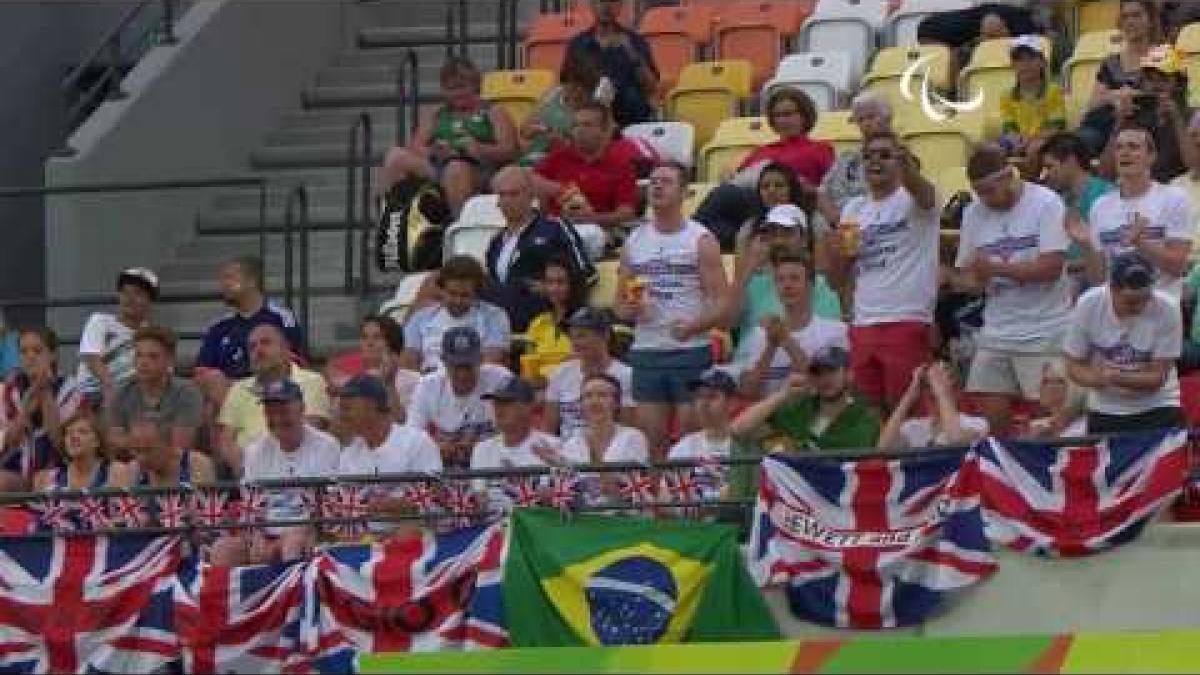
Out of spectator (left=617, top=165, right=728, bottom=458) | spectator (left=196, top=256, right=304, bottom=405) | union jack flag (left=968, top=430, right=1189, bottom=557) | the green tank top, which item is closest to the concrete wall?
the green tank top

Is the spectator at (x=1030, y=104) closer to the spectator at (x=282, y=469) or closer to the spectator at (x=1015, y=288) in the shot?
the spectator at (x=1015, y=288)

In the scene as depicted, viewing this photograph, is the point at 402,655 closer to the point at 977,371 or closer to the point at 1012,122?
the point at 977,371

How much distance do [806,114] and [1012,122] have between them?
3.31 ft

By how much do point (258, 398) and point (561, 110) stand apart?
9.32 feet

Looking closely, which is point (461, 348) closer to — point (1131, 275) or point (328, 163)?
point (1131, 275)

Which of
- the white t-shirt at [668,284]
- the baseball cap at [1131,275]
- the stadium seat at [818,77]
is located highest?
the stadium seat at [818,77]

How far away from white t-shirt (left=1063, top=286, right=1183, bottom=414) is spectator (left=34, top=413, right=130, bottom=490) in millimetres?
4618

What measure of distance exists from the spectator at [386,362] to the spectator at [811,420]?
2135 mm

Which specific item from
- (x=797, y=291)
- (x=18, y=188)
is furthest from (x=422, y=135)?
(x=797, y=291)

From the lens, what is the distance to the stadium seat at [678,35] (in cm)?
2342

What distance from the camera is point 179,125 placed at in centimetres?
2444

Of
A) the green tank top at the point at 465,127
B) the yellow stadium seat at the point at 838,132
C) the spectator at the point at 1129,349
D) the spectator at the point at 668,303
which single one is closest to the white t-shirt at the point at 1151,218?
the spectator at the point at 1129,349

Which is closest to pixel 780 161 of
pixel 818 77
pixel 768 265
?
pixel 768 265

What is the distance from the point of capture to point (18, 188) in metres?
23.3
